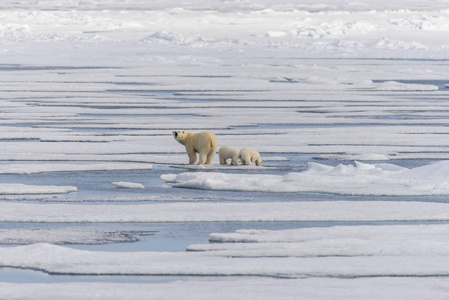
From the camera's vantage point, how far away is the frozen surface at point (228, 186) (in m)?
4.35

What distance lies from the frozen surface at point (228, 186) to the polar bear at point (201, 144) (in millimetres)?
159

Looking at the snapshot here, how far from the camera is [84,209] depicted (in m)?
6.04

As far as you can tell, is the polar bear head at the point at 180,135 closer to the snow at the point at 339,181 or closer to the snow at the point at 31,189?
the snow at the point at 339,181

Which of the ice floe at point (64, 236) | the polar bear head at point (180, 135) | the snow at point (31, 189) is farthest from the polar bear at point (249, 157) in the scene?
the ice floe at point (64, 236)

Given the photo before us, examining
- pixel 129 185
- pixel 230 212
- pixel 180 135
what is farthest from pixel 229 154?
pixel 230 212

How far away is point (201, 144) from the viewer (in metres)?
8.27

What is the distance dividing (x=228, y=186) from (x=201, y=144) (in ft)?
4.38

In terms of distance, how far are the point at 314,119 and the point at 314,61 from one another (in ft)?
53.4

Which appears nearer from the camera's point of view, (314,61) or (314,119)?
(314,119)

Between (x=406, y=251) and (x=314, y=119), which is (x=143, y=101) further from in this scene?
(x=406, y=251)

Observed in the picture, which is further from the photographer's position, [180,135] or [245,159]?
[180,135]

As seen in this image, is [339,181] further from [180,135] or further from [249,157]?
[180,135]

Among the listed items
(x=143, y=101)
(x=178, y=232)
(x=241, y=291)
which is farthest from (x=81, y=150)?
(x=143, y=101)

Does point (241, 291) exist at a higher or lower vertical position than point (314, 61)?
lower
